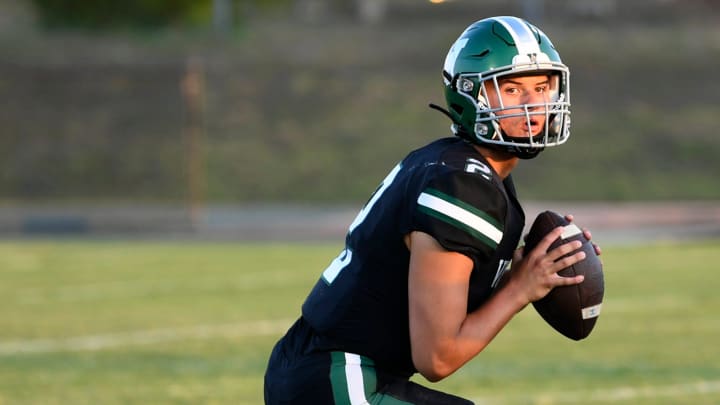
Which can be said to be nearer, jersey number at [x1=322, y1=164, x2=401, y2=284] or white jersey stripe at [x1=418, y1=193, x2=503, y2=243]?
white jersey stripe at [x1=418, y1=193, x2=503, y2=243]

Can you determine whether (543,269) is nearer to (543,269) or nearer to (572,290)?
(543,269)

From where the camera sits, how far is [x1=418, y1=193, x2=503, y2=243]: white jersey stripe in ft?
12.5

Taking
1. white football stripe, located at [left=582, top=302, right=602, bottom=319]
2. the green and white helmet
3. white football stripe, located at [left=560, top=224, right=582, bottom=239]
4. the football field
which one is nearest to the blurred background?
the football field

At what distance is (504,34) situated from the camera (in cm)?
420

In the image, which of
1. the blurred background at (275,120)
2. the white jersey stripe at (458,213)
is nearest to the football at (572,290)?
the white jersey stripe at (458,213)


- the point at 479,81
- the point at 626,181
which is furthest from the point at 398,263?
the point at 626,181

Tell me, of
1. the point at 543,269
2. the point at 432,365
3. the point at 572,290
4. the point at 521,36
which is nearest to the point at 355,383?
the point at 432,365

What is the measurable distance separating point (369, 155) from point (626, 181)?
527 centimetres

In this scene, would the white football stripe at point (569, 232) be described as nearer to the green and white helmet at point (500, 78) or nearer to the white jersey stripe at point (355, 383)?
the green and white helmet at point (500, 78)

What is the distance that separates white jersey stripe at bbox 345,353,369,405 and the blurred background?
1723 centimetres

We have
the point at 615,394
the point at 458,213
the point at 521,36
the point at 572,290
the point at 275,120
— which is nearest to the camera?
the point at 458,213

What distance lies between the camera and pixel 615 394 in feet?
25.7

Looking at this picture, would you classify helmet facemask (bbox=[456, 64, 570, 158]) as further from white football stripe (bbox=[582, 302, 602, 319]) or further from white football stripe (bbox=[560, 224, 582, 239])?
white football stripe (bbox=[582, 302, 602, 319])

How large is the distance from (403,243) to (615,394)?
417cm
